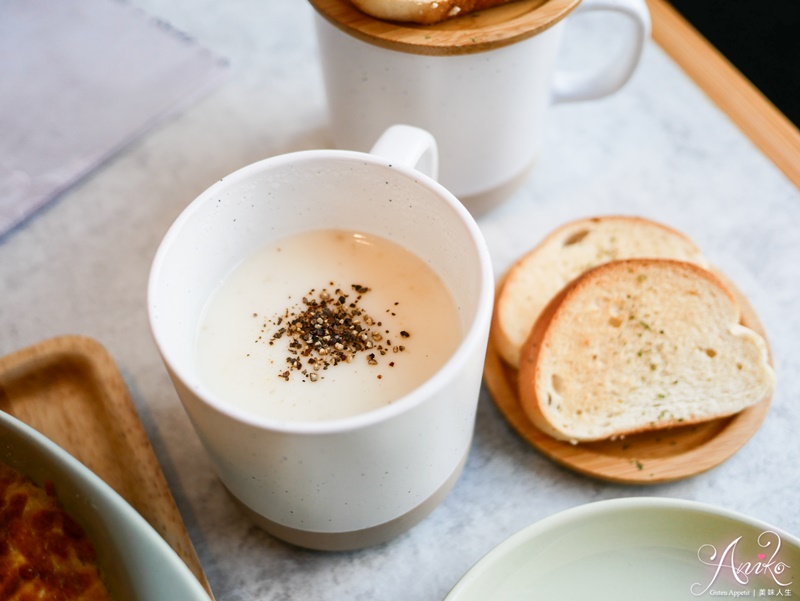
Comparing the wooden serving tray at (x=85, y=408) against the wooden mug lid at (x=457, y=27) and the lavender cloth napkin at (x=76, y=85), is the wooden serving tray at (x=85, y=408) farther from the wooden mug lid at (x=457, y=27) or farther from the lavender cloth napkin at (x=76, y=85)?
the wooden mug lid at (x=457, y=27)

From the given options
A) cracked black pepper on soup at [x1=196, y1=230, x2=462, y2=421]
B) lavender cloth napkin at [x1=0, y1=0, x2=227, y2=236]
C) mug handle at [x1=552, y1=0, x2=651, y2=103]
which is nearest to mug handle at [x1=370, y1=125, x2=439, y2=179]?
cracked black pepper on soup at [x1=196, y1=230, x2=462, y2=421]

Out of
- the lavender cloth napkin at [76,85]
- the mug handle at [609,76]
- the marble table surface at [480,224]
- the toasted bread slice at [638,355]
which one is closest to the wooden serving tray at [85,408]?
the marble table surface at [480,224]

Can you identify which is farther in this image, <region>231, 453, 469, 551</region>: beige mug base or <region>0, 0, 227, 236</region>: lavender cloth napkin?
<region>0, 0, 227, 236</region>: lavender cloth napkin

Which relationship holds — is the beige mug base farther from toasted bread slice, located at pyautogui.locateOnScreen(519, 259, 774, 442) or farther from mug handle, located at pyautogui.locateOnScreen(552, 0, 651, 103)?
mug handle, located at pyautogui.locateOnScreen(552, 0, 651, 103)

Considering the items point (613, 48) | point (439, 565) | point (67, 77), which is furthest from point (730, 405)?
point (67, 77)

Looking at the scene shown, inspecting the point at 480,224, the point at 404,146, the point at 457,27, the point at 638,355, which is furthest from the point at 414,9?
the point at 638,355

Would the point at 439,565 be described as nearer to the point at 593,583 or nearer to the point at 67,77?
the point at 593,583
